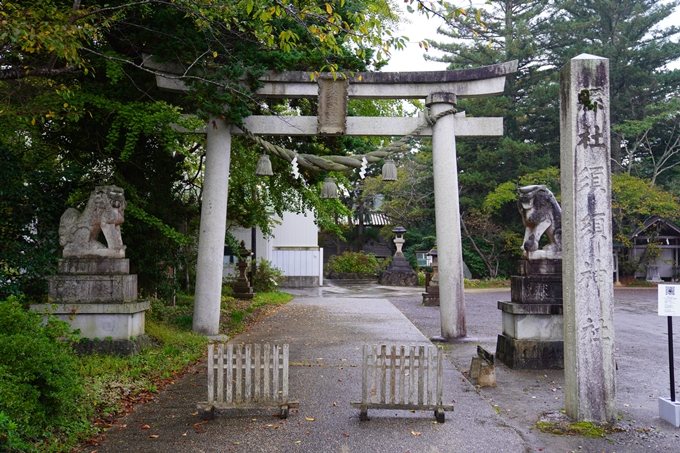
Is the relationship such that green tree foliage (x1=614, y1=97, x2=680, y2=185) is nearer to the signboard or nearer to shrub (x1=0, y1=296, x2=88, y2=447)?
the signboard

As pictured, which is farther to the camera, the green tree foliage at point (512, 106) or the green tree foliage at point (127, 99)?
the green tree foliage at point (512, 106)

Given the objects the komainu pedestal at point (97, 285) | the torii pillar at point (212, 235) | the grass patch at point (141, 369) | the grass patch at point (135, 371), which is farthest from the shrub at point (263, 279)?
the komainu pedestal at point (97, 285)

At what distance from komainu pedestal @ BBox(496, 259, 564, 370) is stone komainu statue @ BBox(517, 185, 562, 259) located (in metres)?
0.14

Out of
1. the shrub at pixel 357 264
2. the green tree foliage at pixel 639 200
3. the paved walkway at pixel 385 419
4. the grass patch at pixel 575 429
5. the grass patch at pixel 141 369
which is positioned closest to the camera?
the paved walkway at pixel 385 419

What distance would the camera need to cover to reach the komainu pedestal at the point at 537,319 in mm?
8117

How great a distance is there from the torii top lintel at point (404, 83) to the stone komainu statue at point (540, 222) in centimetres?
308

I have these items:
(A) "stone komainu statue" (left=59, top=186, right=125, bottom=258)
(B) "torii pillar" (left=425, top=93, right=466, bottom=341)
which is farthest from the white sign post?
(A) "stone komainu statue" (left=59, top=186, right=125, bottom=258)

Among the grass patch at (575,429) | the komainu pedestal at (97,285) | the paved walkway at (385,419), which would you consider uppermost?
the komainu pedestal at (97,285)

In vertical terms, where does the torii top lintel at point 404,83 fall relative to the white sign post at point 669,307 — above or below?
above

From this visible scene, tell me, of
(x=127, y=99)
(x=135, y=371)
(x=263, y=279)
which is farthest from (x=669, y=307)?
(x=263, y=279)

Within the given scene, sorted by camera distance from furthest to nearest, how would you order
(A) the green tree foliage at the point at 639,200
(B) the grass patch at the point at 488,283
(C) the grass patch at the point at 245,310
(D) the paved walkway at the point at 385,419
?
(B) the grass patch at the point at 488,283 < (A) the green tree foliage at the point at 639,200 < (C) the grass patch at the point at 245,310 < (D) the paved walkway at the point at 385,419

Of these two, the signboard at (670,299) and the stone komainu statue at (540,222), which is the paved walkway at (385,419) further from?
the stone komainu statue at (540,222)

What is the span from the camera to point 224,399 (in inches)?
229

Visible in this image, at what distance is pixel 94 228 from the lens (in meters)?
8.44
